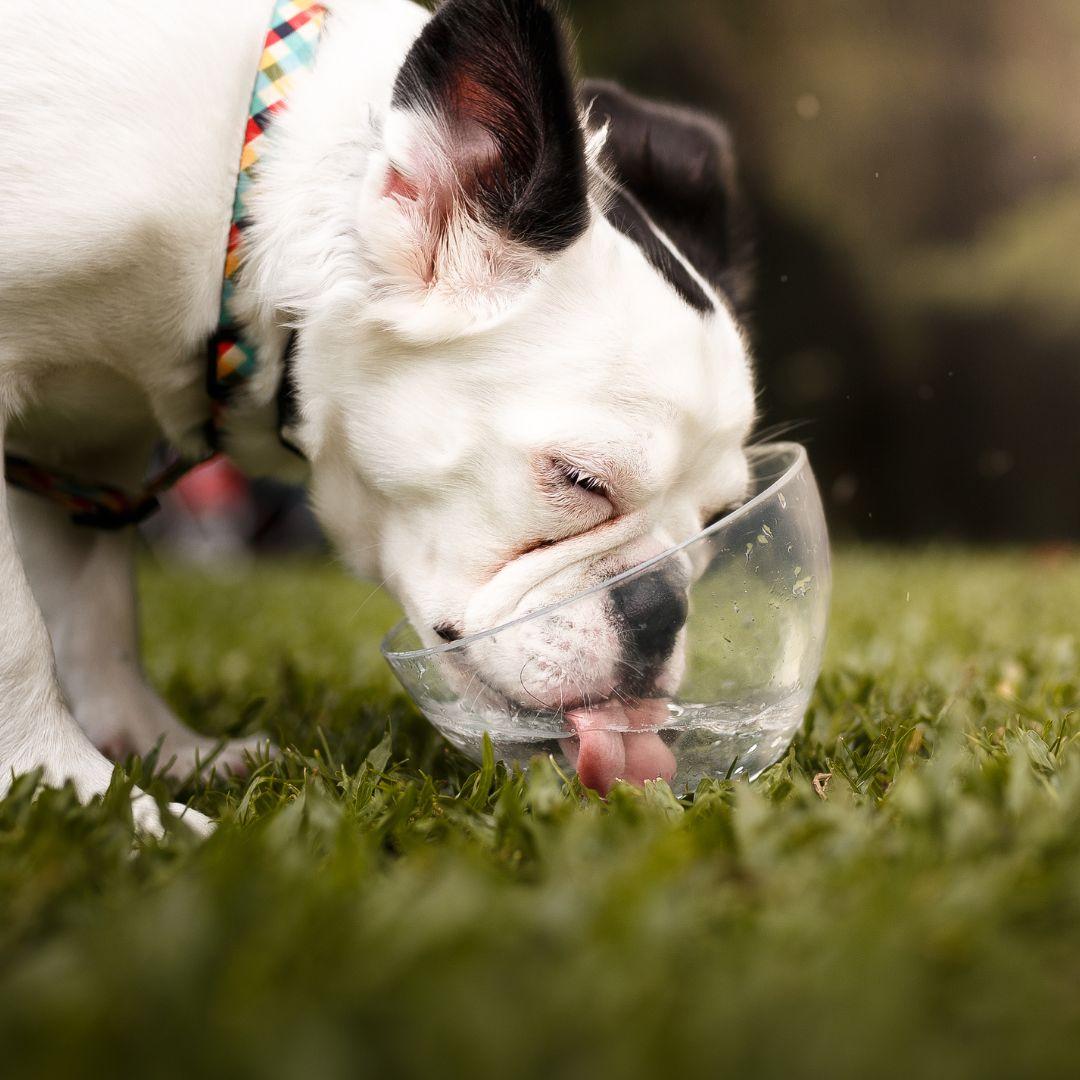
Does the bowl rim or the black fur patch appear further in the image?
the black fur patch

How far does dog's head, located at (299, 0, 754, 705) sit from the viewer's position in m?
1.51

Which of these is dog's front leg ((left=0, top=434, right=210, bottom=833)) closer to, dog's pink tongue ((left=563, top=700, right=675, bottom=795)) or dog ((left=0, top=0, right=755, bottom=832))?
dog ((left=0, top=0, right=755, bottom=832))

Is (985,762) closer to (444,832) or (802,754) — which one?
(802,754)

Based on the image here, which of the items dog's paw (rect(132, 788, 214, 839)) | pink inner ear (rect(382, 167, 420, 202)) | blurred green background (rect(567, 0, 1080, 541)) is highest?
pink inner ear (rect(382, 167, 420, 202))

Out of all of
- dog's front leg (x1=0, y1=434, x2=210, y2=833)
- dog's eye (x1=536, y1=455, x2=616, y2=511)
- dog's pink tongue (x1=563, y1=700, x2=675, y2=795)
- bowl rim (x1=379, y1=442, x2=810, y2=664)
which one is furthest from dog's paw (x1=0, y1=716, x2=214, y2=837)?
dog's eye (x1=536, y1=455, x2=616, y2=511)

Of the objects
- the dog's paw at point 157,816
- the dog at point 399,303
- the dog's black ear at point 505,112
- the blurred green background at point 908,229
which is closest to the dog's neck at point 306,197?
the dog at point 399,303

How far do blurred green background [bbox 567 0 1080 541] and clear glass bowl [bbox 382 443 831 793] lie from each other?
64 centimetres

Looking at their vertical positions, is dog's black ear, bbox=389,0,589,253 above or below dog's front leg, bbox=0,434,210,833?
above

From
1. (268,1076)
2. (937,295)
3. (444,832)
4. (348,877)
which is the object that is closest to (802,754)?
(444,832)

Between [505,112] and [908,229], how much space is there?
2.48 m

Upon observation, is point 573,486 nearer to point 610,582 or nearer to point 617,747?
point 610,582

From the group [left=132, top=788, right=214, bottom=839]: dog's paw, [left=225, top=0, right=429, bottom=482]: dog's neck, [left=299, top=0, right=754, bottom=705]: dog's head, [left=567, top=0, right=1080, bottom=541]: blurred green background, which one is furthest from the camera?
[left=567, top=0, right=1080, bottom=541]: blurred green background

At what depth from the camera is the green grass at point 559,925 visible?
2.09 ft

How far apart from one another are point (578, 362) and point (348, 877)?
842 millimetres
